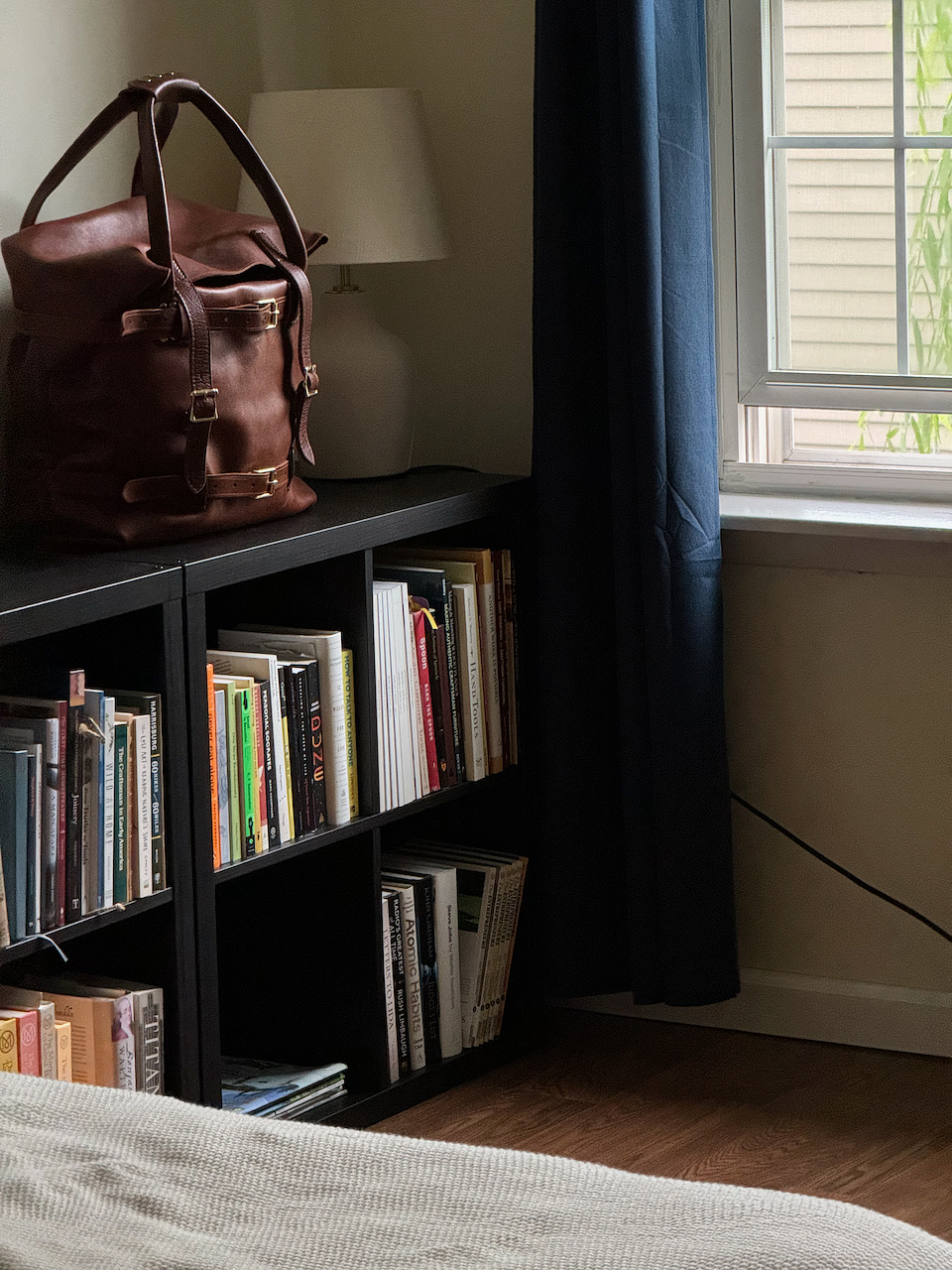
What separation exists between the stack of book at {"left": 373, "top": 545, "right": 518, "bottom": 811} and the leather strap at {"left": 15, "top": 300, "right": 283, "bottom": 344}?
16.0 inches

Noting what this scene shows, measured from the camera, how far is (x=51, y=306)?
186cm

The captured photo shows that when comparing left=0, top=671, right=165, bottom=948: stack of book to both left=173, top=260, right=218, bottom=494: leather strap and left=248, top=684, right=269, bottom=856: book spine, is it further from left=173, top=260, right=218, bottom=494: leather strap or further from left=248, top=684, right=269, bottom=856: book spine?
left=173, top=260, right=218, bottom=494: leather strap

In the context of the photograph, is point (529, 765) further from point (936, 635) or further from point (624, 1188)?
point (624, 1188)

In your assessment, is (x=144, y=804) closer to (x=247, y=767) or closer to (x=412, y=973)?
(x=247, y=767)

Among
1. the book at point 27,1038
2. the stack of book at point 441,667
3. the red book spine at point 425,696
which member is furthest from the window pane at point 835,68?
the book at point 27,1038

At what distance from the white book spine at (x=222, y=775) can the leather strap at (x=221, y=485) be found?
0.23 meters

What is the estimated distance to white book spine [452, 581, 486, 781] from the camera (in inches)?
90.4

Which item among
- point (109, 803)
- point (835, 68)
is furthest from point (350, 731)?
point (835, 68)

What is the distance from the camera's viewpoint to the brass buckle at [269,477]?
1.99 meters

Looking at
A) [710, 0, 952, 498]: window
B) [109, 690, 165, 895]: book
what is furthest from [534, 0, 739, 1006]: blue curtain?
[109, 690, 165, 895]: book

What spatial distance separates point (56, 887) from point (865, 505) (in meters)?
1.27

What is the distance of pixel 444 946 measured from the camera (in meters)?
2.32

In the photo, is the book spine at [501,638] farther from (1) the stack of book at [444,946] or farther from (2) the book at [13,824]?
(2) the book at [13,824]

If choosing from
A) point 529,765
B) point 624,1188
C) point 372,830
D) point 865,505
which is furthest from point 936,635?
point 624,1188
